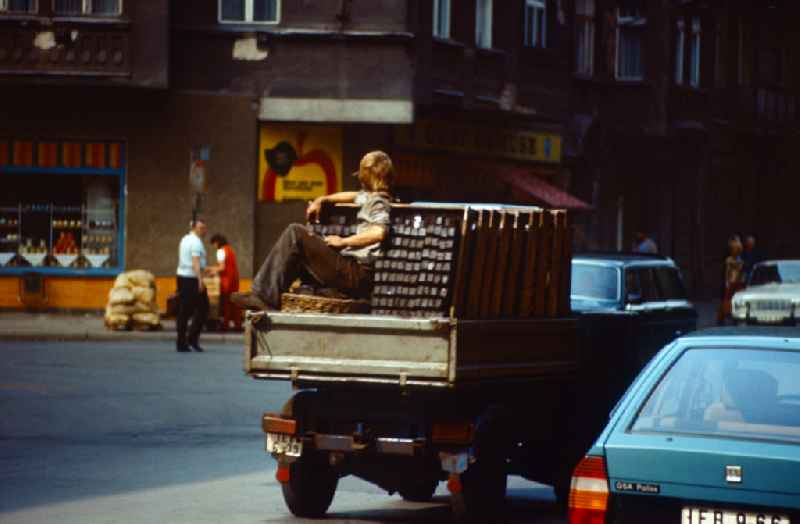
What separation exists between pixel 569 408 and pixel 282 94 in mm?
21169

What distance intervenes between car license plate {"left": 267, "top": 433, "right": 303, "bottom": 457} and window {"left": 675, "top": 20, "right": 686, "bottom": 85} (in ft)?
117

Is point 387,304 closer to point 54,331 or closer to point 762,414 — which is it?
point 762,414

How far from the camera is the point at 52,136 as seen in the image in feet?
105

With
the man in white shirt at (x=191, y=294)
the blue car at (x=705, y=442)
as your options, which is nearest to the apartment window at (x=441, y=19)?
the man in white shirt at (x=191, y=294)

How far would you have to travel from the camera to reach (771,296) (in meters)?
29.2

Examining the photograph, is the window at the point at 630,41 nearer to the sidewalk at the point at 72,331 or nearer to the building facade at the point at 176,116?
the building facade at the point at 176,116

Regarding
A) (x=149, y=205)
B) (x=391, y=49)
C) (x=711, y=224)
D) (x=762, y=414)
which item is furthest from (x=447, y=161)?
(x=762, y=414)

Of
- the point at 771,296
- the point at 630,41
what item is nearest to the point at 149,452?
the point at 771,296

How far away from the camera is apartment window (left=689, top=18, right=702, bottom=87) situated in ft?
153

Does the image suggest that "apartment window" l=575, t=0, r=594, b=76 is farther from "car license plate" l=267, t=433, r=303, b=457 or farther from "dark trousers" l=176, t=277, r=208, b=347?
"car license plate" l=267, t=433, r=303, b=457

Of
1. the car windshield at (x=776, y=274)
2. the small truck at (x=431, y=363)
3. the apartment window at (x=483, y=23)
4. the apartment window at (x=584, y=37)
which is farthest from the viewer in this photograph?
the apartment window at (x=584, y=37)

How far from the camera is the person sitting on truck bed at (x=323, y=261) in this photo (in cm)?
1078

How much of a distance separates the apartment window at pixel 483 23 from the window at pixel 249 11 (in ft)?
17.2

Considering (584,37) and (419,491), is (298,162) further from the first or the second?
(419,491)
